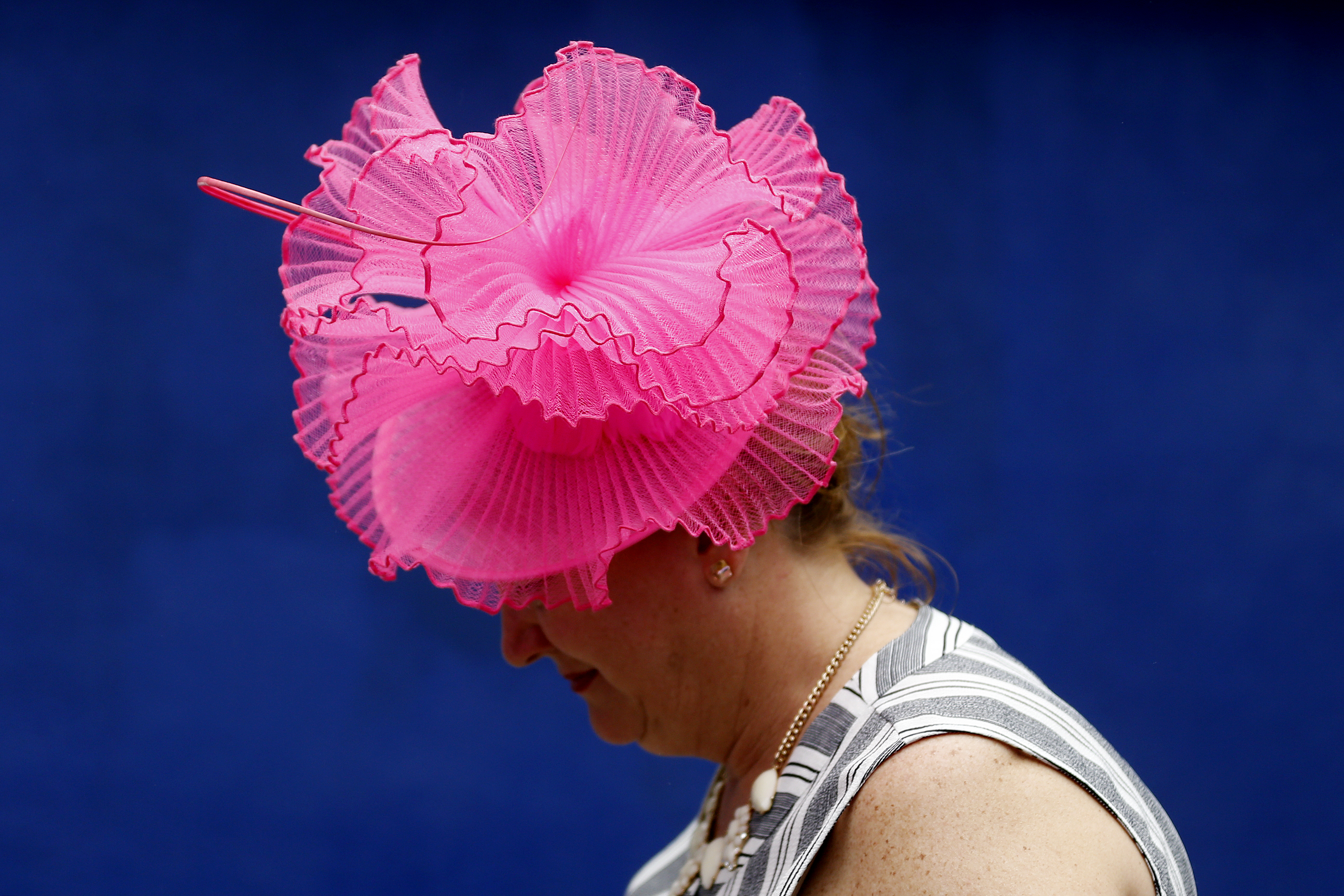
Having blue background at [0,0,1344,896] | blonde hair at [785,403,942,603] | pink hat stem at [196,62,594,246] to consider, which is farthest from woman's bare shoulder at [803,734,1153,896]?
blue background at [0,0,1344,896]

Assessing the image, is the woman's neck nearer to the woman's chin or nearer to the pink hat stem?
the woman's chin

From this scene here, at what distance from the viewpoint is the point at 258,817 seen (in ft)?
5.06

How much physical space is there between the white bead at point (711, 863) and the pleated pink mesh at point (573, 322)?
0.27 m

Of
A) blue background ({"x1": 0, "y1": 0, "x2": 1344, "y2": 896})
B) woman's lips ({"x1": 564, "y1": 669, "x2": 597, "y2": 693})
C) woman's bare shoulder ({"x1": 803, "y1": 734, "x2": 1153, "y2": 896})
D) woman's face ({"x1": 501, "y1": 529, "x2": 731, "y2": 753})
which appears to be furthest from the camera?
blue background ({"x1": 0, "y1": 0, "x2": 1344, "y2": 896})

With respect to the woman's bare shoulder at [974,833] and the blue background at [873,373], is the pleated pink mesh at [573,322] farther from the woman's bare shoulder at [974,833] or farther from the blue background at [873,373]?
the blue background at [873,373]

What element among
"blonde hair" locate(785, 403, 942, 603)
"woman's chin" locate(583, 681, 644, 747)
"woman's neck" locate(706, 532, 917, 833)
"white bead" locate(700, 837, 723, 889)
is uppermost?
"blonde hair" locate(785, 403, 942, 603)

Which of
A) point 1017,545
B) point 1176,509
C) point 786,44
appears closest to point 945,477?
point 1017,545

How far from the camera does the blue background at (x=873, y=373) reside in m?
1.48

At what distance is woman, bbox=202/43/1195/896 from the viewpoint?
2.15ft

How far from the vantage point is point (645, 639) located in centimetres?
84

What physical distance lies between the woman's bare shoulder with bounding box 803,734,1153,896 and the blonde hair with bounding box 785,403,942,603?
0.25 metres

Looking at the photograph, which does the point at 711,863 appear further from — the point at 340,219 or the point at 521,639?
the point at 340,219

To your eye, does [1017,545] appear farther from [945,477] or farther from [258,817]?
[258,817]

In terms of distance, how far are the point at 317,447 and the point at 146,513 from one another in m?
0.85
